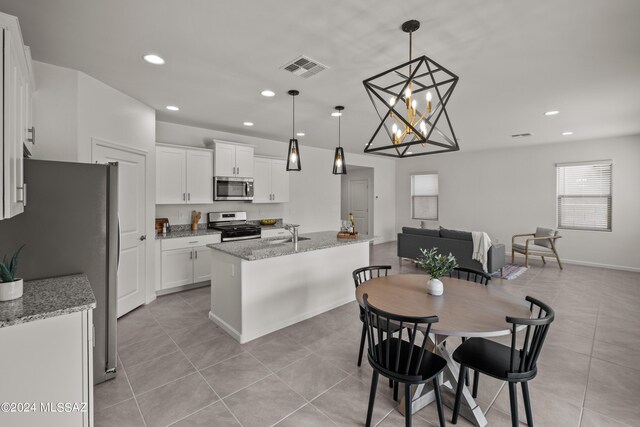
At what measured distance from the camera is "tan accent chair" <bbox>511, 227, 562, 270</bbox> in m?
6.14

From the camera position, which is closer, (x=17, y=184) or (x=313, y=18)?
(x=17, y=184)

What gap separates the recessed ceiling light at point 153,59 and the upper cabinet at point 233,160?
7.40 ft

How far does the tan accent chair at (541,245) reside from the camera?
614cm

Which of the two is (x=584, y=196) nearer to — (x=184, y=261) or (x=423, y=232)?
(x=423, y=232)

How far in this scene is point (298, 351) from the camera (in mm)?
2850

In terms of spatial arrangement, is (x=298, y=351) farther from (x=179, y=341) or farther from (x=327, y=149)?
(x=327, y=149)

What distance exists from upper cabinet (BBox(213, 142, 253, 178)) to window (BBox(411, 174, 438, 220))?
5.49m

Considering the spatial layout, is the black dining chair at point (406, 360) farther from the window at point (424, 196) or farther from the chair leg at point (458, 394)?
the window at point (424, 196)

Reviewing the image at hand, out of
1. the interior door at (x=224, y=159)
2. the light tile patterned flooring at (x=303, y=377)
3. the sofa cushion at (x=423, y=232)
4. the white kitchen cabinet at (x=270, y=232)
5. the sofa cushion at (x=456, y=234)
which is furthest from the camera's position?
the sofa cushion at (x=423, y=232)

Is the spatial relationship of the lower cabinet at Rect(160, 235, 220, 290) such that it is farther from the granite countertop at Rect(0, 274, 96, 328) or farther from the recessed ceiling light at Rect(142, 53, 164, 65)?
the recessed ceiling light at Rect(142, 53, 164, 65)

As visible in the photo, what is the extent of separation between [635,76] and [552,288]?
3.20m

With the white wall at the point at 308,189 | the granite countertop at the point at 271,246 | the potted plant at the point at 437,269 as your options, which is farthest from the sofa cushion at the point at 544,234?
the potted plant at the point at 437,269

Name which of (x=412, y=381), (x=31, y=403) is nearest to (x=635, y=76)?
(x=412, y=381)

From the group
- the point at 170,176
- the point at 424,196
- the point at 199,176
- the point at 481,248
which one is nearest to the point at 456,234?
the point at 481,248
